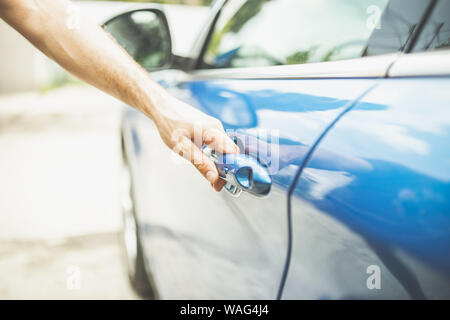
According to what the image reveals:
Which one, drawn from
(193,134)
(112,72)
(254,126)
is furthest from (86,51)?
(254,126)

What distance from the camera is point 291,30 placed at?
5.37 feet

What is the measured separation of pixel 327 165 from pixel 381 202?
17cm

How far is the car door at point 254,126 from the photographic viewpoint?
3.68 ft

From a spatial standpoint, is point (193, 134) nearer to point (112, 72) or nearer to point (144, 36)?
point (112, 72)

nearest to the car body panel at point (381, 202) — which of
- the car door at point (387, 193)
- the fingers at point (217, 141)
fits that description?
the car door at point (387, 193)

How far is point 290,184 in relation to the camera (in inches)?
41.7

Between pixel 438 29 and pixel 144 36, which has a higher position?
pixel 438 29

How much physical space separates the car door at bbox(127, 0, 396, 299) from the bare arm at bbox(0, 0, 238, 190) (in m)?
0.15

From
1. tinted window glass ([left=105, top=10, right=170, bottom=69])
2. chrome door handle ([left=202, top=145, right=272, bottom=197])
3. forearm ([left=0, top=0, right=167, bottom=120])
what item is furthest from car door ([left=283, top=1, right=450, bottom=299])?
tinted window glass ([left=105, top=10, right=170, bottom=69])

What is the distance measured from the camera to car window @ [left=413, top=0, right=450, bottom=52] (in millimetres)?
993

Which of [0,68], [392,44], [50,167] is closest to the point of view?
[392,44]
